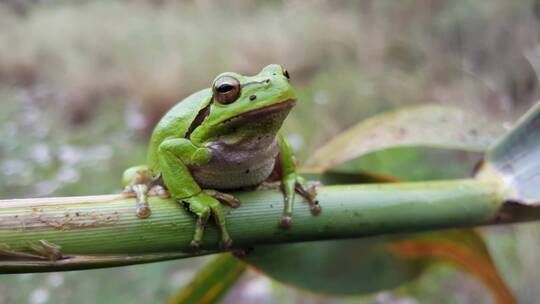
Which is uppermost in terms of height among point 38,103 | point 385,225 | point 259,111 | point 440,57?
point 259,111

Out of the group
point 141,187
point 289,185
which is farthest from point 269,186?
point 141,187

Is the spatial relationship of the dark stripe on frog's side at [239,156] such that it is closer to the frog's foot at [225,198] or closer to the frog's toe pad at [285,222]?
the frog's foot at [225,198]

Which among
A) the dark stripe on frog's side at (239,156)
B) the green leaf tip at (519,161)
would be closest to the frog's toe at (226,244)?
the dark stripe on frog's side at (239,156)

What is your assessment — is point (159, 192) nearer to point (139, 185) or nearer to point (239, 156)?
point (139, 185)

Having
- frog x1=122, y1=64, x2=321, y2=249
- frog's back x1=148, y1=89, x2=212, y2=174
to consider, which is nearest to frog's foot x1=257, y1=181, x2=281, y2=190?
frog x1=122, y1=64, x2=321, y2=249

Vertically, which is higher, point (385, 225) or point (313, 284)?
point (385, 225)

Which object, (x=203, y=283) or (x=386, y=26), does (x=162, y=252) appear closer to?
(x=203, y=283)

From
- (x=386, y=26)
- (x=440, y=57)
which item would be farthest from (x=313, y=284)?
(x=386, y=26)
